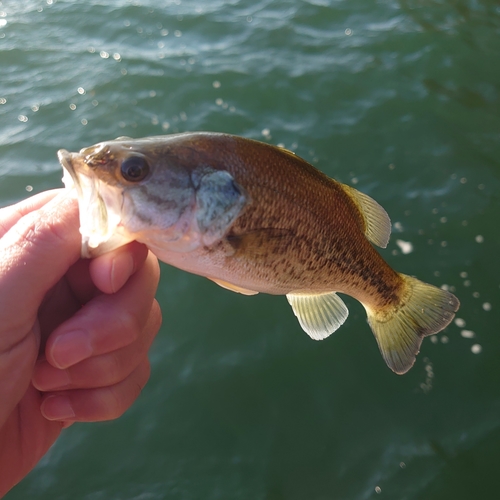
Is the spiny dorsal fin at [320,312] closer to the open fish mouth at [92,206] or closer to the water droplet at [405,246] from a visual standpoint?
Answer: the open fish mouth at [92,206]

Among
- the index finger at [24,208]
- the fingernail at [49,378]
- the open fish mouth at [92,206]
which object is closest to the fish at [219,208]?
the open fish mouth at [92,206]

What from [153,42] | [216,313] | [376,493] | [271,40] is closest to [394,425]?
[376,493]

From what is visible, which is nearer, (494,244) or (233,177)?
(233,177)

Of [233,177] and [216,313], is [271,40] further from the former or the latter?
[233,177]

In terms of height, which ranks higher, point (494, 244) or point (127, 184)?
point (127, 184)

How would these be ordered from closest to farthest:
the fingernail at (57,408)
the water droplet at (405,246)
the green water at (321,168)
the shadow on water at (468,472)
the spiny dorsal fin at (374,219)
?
the fingernail at (57,408) < the spiny dorsal fin at (374,219) < the shadow on water at (468,472) < the green water at (321,168) < the water droplet at (405,246)

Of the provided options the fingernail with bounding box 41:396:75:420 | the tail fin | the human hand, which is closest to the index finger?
the human hand

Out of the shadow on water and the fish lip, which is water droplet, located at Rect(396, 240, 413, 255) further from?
the fish lip
